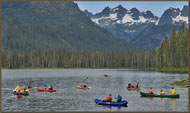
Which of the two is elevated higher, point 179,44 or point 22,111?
point 179,44

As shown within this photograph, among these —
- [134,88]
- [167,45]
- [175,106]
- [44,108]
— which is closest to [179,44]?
[167,45]

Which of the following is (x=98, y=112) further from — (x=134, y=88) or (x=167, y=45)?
(x=167, y=45)

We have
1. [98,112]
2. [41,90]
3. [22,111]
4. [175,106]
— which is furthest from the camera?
[41,90]

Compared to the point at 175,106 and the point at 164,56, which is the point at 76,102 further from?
the point at 164,56

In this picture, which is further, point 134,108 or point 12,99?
point 12,99

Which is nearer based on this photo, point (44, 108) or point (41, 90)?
point (44, 108)

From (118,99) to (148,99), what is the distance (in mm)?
12723

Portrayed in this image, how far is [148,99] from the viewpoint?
75.2 metres

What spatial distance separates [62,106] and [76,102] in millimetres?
→ 6454

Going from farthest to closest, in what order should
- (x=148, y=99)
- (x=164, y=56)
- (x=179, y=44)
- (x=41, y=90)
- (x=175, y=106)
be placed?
(x=164, y=56)
(x=179, y=44)
(x=41, y=90)
(x=148, y=99)
(x=175, y=106)

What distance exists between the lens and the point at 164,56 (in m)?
195

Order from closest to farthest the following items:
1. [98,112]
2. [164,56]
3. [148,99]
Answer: [98,112] → [148,99] → [164,56]

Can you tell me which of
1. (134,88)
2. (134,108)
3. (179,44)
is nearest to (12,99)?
(134,108)

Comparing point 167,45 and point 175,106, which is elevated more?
point 167,45
